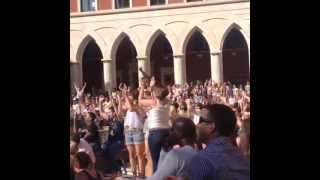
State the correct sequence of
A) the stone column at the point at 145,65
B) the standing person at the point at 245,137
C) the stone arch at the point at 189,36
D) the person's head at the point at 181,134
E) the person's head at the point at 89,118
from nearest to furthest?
the standing person at the point at 245,137 < the person's head at the point at 181,134 < the stone arch at the point at 189,36 < the stone column at the point at 145,65 < the person's head at the point at 89,118

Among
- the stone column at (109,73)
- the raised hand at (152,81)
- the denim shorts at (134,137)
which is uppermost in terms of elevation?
the stone column at (109,73)

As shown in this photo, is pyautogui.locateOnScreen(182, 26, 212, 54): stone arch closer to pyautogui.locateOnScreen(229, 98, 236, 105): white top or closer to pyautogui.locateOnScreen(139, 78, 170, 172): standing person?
pyautogui.locateOnScreen(139, 78, 170, 172): standing person

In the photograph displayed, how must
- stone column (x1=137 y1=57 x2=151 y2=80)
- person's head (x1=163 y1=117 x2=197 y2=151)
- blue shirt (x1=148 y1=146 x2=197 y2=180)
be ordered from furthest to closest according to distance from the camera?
1. stone column (x1=137 y1=57 x2=151 y2=80)
2. person's head (x1=163 y1=117 x2=197 y2=151)
3. blue shirt (x1=148 y1=146 x2=197 y2=180)

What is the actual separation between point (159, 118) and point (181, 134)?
291 mm

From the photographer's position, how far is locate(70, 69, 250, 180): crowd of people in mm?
6332

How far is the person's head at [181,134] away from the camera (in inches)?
253

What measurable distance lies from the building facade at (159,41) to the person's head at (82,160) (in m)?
0.73

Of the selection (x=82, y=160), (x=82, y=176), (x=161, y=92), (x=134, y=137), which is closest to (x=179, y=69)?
(x=161, y=92)

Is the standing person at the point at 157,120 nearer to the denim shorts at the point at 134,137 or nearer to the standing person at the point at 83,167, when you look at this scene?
the denim shorts at the point at 134,137

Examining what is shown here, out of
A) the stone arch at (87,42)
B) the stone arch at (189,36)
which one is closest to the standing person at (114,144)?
the stone arch at (87,42)

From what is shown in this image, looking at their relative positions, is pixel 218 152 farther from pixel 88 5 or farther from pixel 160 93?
pixel 88 5

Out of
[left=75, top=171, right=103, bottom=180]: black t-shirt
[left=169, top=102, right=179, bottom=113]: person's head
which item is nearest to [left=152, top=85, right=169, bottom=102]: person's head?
[left=169, top=102, right=179, bottom=113]: person's head

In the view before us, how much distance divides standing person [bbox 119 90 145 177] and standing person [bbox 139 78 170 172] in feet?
0.35
